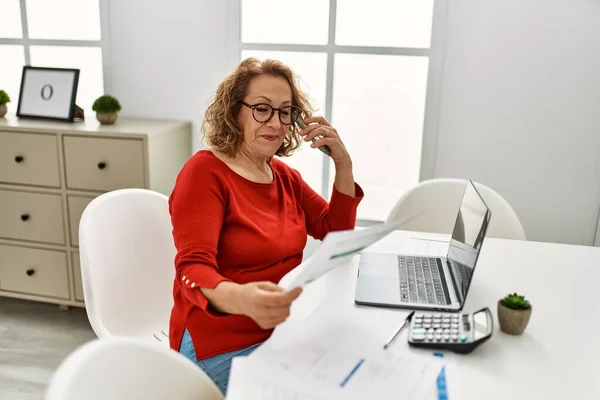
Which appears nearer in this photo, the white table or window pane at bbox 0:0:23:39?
the white table

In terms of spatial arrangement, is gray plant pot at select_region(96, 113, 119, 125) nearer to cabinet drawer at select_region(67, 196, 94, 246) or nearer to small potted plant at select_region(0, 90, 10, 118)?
cabinet drawer at select_region(67, 196, 94, 246)

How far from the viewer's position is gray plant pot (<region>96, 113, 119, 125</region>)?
258 cm

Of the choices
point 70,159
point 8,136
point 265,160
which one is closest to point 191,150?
point 70,159

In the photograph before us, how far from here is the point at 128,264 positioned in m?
1.69

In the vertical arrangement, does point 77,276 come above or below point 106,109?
below

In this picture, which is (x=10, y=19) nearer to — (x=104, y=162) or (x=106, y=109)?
(x=106, y=109)

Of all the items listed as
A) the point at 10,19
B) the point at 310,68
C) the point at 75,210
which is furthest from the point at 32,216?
the point at 310,68

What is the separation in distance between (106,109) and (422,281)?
1.77 metres

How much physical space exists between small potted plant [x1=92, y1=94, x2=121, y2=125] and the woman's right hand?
1.74 m

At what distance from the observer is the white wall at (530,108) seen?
2.32 metres

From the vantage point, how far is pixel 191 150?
284cm

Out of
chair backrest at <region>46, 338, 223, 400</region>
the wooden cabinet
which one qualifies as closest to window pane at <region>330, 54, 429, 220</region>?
the wooden cabinet

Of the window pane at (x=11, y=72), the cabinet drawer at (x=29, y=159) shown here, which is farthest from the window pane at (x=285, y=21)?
the window pane at (x=11, y=72)

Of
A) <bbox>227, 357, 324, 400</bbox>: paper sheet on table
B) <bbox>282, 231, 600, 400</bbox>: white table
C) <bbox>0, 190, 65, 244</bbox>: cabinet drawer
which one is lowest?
<bbox>0, 190, 65, 244</bbox>: cabinet drawer
